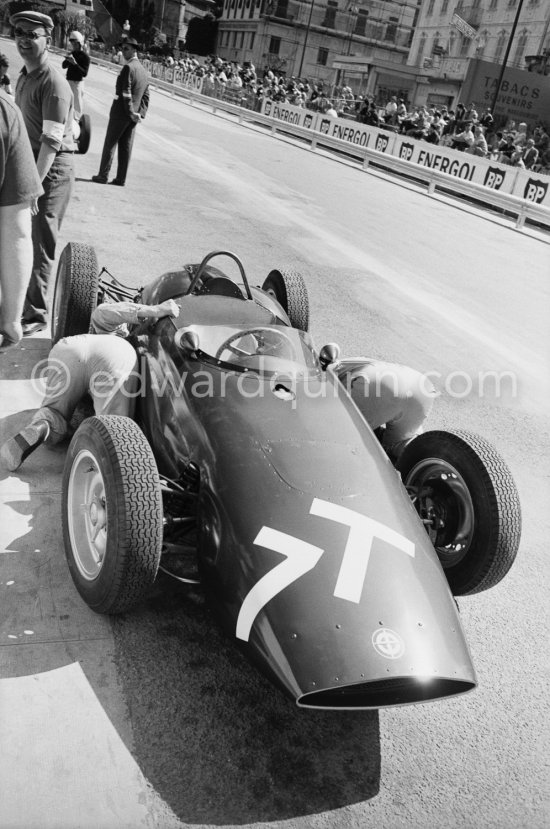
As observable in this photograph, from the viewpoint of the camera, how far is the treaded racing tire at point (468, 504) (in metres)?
3.07

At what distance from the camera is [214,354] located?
3494 millimetres

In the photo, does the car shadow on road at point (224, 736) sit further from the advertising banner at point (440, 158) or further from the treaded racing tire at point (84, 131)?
the advertising banner at point (440, 158)

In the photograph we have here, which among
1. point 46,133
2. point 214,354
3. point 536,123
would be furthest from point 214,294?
point 536,123

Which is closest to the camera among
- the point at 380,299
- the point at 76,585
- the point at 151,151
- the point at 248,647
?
the point at 248,647

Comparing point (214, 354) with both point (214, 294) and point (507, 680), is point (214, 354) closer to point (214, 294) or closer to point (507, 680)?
point (214, 294)

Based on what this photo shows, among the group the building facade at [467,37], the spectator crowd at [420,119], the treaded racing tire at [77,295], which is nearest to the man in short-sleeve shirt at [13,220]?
the treaded racing tire at [77,295]

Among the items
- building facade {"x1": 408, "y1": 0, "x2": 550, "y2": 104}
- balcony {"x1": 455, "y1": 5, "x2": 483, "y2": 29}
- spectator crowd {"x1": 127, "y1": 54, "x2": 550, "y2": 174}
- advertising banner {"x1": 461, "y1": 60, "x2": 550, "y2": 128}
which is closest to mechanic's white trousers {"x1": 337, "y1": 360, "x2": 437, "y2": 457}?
spectator crowd {"x1": 127, "y1": 54, "x2": 550, "y2": 174}

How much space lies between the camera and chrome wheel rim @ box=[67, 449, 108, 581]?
2.96 metres

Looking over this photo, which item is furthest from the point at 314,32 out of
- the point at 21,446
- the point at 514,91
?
the point at 21,446

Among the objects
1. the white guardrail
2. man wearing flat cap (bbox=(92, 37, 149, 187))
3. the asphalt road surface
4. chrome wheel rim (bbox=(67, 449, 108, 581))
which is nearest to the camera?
the asphalt road surface

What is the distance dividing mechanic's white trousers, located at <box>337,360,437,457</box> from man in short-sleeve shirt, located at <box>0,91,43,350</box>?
1.84 m

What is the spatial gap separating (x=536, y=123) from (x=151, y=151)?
25198mm

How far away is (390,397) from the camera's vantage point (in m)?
4.05

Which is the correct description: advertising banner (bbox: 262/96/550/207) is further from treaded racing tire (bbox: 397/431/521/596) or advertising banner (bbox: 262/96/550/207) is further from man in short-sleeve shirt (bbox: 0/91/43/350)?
man in short-sleeve shirt (bbox: 0/91/43/350)
